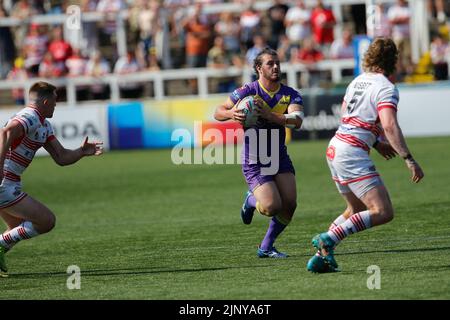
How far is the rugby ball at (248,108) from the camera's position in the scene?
1023 centimetres

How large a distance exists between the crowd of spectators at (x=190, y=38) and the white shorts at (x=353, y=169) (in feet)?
57.0

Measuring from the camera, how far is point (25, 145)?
10320 millimetres

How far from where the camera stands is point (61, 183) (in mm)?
20656

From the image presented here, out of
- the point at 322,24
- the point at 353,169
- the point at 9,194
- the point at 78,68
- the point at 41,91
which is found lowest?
the point at 9,194

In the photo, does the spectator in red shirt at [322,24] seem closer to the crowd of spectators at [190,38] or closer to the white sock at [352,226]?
the crowd of spectators at [190,38]

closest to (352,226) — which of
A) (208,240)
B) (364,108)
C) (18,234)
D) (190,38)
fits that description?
Result: (364,108)

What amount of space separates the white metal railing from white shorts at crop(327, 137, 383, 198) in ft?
56.8

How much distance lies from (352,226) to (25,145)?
3.45 metres

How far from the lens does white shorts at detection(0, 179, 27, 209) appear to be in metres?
10.2

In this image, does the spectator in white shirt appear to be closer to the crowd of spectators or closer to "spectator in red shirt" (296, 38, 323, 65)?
the crowd of spectators

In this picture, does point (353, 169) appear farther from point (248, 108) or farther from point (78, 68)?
point (78, 68)

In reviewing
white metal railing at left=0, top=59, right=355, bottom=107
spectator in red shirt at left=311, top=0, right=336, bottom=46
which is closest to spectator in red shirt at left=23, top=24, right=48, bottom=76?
white metal railing at left=0, top=59, right=355, bottom=107

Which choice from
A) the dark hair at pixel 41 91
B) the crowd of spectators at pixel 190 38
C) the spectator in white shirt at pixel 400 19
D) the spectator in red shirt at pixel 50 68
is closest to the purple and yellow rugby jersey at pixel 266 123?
the dark hair at pixel 41 91
